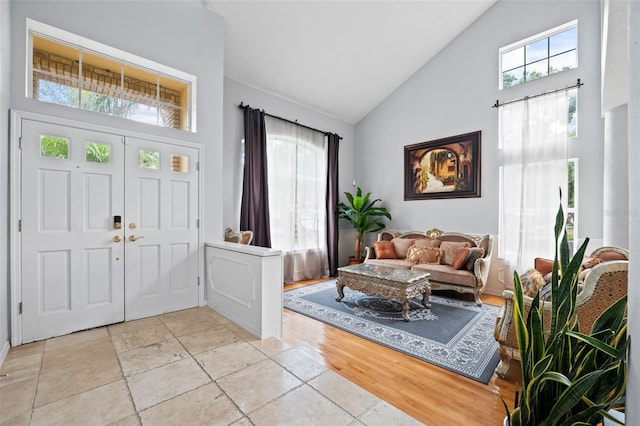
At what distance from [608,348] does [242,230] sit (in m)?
4.25

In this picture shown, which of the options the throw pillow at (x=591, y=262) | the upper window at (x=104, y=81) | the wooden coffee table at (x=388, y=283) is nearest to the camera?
the upper window at (x=104, y=81)

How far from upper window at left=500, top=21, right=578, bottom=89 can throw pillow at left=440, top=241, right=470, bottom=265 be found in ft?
8.74

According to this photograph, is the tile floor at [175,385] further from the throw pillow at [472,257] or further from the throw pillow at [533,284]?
the throw pillow at [472,257]

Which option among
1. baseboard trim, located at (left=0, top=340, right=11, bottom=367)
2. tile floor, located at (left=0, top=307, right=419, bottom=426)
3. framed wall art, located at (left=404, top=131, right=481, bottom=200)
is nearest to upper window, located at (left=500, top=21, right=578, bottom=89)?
framed wall art, located at (left=404, top=131, right=481, bottom=200)

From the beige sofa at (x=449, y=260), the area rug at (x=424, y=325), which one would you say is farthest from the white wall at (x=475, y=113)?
the area rug at (x=424, y=325)

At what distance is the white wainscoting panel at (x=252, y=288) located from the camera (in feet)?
8.25

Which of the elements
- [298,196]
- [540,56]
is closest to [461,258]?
[298,196]

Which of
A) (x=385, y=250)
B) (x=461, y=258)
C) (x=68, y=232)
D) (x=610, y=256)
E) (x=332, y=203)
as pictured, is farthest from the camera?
(x=332, y=203)

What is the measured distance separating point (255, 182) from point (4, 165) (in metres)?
2.87

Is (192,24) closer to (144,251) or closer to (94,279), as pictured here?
(144,251)

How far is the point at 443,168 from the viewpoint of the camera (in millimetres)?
5160

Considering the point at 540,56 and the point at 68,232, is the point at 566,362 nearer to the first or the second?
the point at 68,232

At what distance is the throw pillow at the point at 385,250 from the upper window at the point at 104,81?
11.7 ft

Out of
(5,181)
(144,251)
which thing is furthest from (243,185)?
(5,181)
